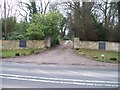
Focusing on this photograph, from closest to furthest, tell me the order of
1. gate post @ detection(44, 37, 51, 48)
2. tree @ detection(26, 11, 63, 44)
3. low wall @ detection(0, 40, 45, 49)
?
low wall @ detection(0, 40, 45, 49) → tree @ detection(26, 11, 63, 44) → gate post @ detection(44, 37, 51, 48)

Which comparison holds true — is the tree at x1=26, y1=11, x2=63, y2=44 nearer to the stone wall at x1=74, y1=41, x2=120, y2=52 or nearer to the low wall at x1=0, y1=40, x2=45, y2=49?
the low wall at x1=0, y1=40, x2=45, y2=49

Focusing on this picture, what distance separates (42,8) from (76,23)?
1633cm

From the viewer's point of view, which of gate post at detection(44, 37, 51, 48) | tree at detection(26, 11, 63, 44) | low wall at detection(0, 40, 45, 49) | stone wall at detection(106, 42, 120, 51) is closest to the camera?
stone wall at detection(106, 42, 120, 51)

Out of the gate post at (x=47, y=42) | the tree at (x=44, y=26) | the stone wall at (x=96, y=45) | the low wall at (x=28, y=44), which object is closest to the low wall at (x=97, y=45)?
the stone wall at (x=96, y=45)

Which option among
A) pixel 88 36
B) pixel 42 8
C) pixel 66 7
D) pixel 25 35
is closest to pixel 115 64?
pixel 88 36

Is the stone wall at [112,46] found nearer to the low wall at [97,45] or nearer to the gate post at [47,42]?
the low wall at [97,45]

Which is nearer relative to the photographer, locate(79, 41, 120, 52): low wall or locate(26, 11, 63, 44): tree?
locate(79, 41, 120, 52): low wall

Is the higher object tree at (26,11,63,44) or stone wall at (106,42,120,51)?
tree at (26,11,63,44)

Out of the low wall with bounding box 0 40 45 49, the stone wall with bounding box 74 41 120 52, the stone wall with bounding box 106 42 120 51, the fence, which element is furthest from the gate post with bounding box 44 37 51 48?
the stone wall with bounding box 106 42 120 51

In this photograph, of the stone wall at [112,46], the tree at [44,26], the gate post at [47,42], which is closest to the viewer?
the stone wall at [112,46]

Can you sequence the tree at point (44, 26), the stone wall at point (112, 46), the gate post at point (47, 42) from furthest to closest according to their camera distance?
the gate post at point (47, 42), the tree at point (44, 26), the stone wall at point (112, 46)

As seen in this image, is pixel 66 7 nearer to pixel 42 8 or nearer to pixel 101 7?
pixel 101 7

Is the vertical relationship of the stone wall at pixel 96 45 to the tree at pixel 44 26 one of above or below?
below

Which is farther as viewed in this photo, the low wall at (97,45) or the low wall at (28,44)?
the low wall at (28,44)
